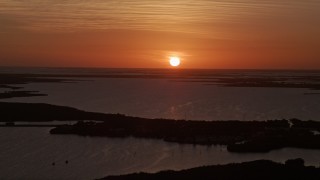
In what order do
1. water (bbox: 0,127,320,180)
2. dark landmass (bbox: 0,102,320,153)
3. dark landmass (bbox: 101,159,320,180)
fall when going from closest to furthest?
dark landmass (bbox: 101,159,320,180) < water (bbox: 0,127,320,180) < dark landmass (bbox: 0,102,320,153)

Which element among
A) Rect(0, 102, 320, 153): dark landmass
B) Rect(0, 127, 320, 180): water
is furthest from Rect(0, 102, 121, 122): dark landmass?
Rect(0, 127, 320, 180): water

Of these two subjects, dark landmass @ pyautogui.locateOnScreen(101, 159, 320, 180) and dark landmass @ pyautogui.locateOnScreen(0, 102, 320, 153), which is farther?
dark landmass @ pyautogui.locateOnScreen(0, 102, 320, 153)

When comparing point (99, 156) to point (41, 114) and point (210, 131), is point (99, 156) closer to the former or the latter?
point (210, 131)

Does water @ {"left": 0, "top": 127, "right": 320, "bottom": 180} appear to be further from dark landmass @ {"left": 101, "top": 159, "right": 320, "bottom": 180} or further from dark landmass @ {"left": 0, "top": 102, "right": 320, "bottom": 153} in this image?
dark landmass @ {"left": 101, "top": 159, "right": 320, "bottom": 180}

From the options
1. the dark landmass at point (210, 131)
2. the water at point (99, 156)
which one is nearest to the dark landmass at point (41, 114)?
the dark landmass at point (210, 131)

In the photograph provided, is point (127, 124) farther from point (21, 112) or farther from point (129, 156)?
point (21, 112)

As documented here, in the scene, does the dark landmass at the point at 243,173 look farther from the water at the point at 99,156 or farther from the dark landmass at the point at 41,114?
the dark landmass at the point at 41,114

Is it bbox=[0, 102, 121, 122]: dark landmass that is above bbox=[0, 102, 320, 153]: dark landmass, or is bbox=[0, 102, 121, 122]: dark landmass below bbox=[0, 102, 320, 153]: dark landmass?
above
